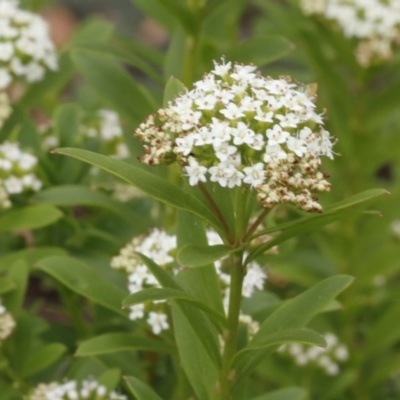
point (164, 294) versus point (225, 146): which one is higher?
point (225, 146)

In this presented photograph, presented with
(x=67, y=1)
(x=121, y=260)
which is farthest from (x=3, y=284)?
(x=67, y=1)

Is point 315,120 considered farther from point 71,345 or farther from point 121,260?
point 71,345

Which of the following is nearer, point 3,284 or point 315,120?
point 315,120

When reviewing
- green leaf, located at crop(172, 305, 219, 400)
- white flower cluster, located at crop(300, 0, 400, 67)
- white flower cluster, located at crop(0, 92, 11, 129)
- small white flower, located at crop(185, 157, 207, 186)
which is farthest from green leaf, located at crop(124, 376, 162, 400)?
white flower cluster, located at crop(300, 0, 400, 67)

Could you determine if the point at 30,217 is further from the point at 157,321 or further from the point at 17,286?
the point at 157,321

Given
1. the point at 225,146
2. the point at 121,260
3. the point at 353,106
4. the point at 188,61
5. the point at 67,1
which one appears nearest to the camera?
the point at 225,146
